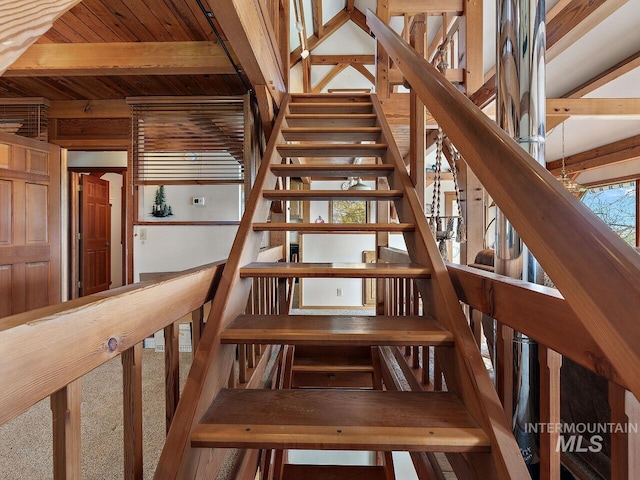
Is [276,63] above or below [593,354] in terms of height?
above

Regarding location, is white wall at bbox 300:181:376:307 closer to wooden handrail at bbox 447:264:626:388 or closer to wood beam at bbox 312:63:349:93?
wood beam at bbox 312:63:349:93

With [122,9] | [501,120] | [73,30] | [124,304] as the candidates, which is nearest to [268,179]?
[501,120]

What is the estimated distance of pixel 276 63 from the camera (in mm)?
2654

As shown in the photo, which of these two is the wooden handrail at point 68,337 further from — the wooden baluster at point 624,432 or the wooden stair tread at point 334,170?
the wooden stair tread at point 334,170

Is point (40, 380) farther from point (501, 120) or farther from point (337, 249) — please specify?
point (337, 249)

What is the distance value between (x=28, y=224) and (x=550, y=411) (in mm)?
4116

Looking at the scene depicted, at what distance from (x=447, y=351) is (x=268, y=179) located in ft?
4.35

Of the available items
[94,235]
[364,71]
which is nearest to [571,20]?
[364,71]

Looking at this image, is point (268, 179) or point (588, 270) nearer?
point (588, 270)

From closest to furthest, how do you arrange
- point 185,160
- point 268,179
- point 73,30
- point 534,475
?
point 534,475 < point 268,179 < point 73,30 < point 185,160

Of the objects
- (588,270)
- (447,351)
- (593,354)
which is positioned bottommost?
(447,351)

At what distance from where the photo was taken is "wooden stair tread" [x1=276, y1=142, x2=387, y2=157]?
2.17 metres

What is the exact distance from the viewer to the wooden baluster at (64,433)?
0.55 metres

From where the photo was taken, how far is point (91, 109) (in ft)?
11.1
